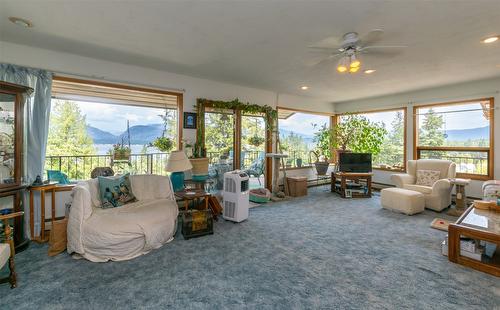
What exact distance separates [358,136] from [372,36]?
395 cm

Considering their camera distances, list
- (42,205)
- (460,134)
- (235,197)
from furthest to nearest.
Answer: (460,134)
(235,197)
(42,205)

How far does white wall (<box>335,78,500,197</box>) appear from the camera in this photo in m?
4.46

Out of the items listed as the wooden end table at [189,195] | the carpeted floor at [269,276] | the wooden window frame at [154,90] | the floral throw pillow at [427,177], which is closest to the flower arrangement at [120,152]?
the wooden window frame at [154,90]

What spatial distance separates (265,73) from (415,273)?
3494 mm

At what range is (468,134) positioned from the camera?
4.89 meters

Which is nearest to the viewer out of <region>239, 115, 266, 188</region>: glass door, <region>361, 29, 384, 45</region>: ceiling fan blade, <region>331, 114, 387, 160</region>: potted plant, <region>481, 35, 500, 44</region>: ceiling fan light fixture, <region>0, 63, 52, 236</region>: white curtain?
<region>361, 29, 384, 45</region>: ceiling fan blade

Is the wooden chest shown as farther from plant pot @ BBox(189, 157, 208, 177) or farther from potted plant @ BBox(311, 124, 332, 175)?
potted plant @ BBox(311, 124, 332, 175)

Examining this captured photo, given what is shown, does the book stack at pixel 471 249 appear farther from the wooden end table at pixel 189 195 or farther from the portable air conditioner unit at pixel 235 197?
the wooden end table at pixel 189 195

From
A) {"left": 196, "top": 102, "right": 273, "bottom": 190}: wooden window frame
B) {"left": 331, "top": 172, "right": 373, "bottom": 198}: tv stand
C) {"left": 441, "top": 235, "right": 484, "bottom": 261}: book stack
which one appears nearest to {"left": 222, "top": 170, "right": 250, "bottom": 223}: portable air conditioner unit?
{"left": 196, "top": 102, "right": 273, "bottom": 190}: wooden window frame

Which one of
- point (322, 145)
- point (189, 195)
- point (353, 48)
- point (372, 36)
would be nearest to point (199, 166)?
point (189, 195)

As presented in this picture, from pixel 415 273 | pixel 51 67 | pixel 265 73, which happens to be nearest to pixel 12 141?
pixel 51 67

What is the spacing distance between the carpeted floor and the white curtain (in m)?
1.00

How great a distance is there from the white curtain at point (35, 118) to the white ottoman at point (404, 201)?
17.9ft

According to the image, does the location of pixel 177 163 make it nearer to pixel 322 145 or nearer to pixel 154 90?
pixel 154 90
